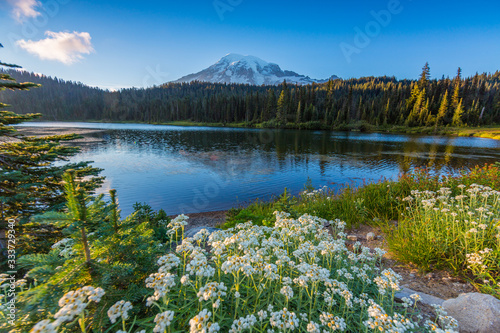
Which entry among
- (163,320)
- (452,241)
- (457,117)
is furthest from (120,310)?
(457,117)

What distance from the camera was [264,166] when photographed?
25.9 metres

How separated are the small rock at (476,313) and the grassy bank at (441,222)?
0.52 metres

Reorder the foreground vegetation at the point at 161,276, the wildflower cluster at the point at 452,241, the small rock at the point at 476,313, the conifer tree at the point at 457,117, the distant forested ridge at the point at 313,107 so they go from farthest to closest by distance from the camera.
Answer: the distant forested ridge at the point at 313,107
the conifer tree at the point at 457,117
the wildflower cluster at the point at 452,241
the small rock at the point at 476,313
the foreground vegetation at the point at 161,276

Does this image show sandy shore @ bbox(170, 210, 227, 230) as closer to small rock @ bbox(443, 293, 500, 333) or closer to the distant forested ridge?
small rock @ bbox(443, 293, 500, 333)

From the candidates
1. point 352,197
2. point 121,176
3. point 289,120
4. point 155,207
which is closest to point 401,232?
point 352,197

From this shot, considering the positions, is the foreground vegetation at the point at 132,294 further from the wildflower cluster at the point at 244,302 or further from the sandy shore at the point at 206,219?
the sandy shore at the point at 206,219

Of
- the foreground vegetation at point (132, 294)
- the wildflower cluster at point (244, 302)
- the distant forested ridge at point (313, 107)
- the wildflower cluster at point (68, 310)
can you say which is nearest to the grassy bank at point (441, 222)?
the wildflower cluster at point (244, 302)

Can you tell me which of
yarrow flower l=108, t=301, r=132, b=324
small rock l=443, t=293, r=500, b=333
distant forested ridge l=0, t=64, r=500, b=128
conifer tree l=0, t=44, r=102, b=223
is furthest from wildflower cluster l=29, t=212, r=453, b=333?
distant forested ridge l=0, t=64, r=500, b=128

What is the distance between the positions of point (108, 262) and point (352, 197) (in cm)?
1003

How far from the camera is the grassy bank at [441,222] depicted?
4383 millimetres

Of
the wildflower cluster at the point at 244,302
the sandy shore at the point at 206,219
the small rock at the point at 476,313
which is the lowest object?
the sandy shore at the point at 206,219

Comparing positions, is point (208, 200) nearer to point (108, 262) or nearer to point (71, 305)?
point (108, 262)

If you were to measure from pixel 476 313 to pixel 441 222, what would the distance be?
9.54 feet

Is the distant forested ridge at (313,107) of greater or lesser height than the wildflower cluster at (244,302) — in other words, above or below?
above
